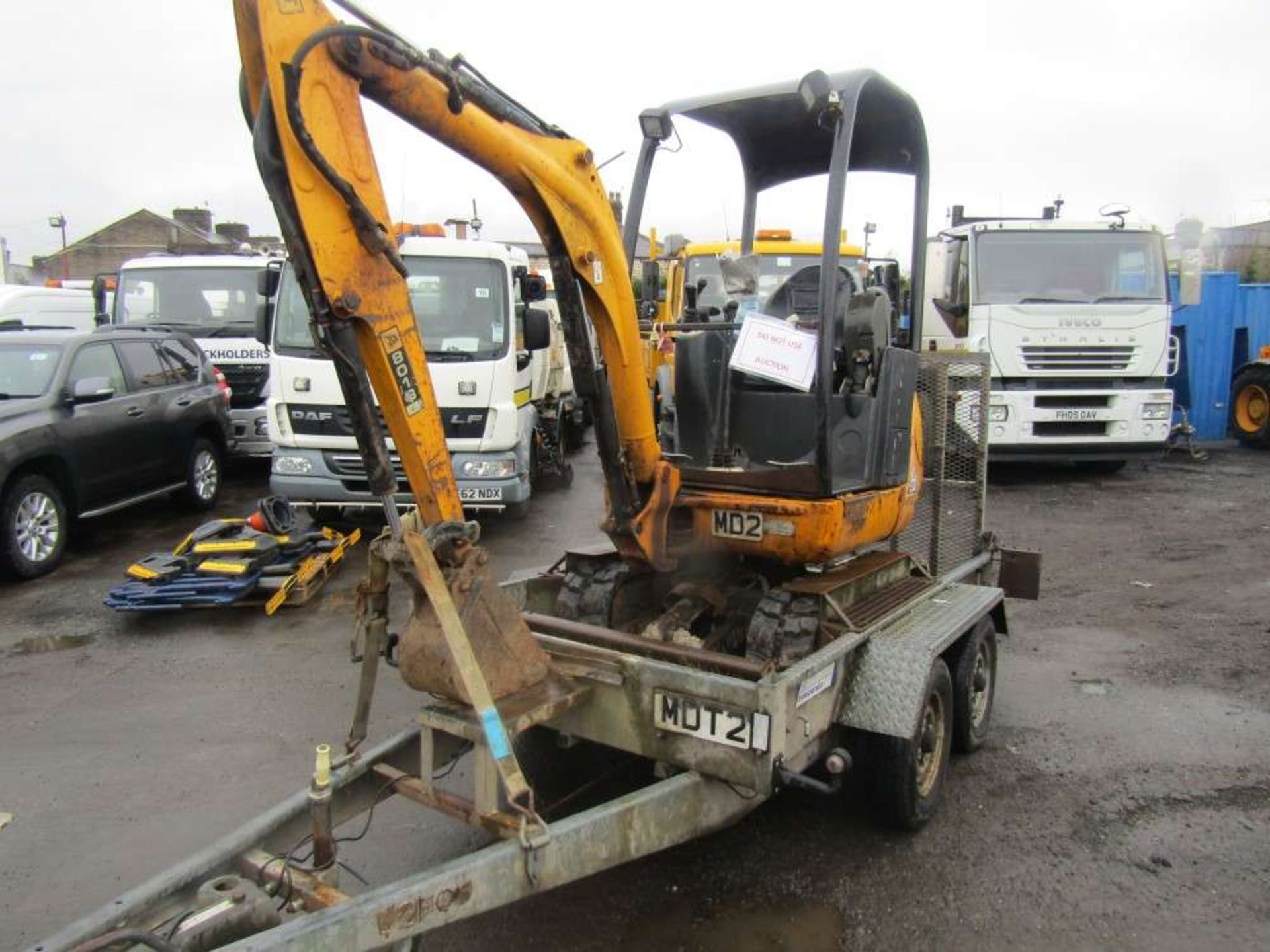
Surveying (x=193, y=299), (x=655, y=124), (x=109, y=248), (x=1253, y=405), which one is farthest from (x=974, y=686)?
(x=109, y=248)

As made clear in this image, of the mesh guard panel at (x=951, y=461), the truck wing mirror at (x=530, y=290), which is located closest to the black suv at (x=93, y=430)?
the truck wing mirror at (x=530, y=290)

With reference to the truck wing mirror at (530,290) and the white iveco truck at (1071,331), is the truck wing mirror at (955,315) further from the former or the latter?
the truck wing mirror at (530,290)

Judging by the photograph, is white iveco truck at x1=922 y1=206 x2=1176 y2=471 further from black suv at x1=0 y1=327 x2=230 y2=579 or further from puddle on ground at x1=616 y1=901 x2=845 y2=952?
puddle on ground at x1=616 y1=901 x2=845 y2=952

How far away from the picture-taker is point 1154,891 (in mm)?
3646

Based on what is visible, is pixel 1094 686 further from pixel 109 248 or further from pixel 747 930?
pixel 109 248

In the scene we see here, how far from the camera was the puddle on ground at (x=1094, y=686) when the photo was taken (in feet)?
18.5

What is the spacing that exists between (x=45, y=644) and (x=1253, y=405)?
56.4ft

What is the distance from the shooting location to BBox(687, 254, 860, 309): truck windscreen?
25.7 ft

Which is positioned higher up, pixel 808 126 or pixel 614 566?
pixel 808 126

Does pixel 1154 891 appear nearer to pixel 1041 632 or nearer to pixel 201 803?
pixel 1041 632

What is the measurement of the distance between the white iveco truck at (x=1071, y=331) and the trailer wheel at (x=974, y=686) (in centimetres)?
727

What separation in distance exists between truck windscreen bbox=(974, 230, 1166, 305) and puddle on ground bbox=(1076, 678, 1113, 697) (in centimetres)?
697

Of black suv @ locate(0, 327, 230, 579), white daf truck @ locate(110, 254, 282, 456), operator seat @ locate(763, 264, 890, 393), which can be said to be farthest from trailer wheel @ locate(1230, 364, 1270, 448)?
black suv @ locate(0, 327, 230, 579)

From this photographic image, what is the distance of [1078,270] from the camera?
1184 centimetres
